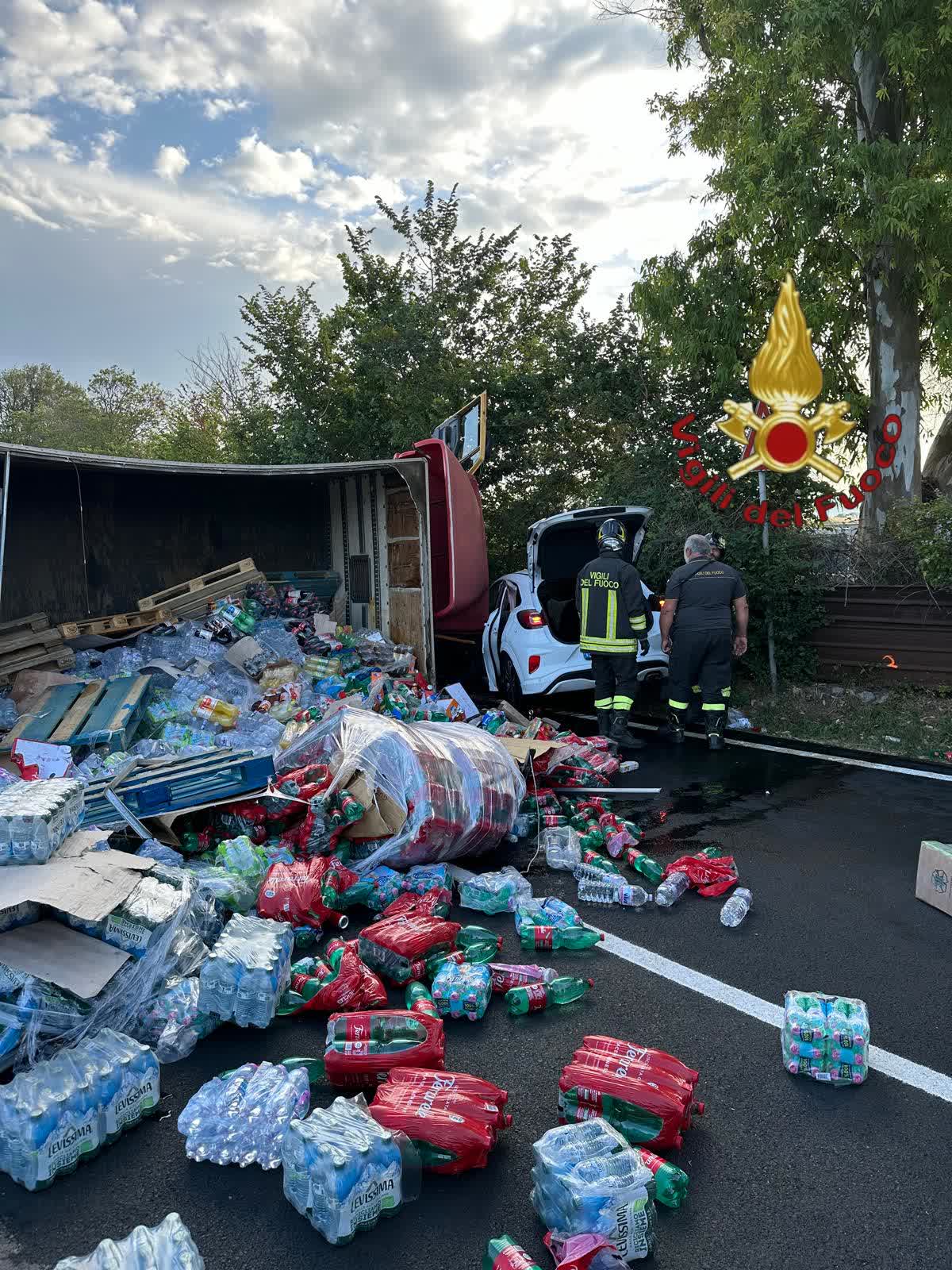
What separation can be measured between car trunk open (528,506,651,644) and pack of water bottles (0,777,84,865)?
5.35m

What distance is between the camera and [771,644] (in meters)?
8.65

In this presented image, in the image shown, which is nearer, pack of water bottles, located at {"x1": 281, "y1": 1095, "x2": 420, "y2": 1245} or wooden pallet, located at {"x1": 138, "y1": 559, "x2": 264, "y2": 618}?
pack of water bottles, located at {"x1": 281, "y1": 1095, "x2": 420, "y2": 1245}

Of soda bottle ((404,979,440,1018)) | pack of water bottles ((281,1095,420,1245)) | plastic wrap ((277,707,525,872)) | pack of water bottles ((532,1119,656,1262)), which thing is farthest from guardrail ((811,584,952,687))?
pack of water bottles ((281,1095,420,1245))

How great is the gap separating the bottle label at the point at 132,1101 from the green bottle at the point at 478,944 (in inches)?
53.6

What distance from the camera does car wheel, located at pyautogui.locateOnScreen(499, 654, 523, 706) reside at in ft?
27.8

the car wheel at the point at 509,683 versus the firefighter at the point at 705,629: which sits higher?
the firefighter at the point at 705,629

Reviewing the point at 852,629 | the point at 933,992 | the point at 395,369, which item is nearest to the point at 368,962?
the point at 933,992

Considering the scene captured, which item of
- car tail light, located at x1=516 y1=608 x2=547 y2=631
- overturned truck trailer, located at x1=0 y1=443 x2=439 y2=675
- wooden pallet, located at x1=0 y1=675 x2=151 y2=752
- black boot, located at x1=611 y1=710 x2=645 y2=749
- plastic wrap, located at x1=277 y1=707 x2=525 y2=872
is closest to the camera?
plastic wrap, located at x1=277 y1=707 x2=525 y2=872

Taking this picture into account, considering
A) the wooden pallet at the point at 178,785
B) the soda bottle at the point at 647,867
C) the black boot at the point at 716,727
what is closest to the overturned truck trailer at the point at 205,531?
the black boot at the point at 716,727

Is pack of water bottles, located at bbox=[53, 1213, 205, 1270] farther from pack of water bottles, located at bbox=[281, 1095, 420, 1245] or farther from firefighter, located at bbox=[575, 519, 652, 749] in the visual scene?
firefighter, located at bbox=[575, 519, 652, 749]

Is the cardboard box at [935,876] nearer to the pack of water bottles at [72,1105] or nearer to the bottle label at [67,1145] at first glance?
the pack of water bottles at [72,1105]

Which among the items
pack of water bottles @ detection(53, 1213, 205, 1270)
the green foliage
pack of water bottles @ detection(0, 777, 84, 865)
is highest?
the green foliage

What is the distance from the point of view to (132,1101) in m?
2.70

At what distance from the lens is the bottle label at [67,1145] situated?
96.1 inches
